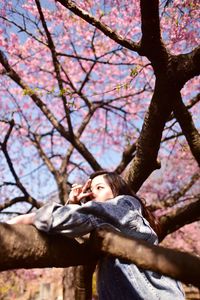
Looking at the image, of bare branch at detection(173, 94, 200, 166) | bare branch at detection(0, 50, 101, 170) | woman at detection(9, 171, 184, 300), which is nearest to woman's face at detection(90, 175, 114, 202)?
woman at detection(9, 171, 184, 300)

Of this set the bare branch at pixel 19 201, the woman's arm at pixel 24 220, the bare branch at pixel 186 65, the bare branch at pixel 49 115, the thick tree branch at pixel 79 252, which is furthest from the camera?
the bare branch at pixel 19 201

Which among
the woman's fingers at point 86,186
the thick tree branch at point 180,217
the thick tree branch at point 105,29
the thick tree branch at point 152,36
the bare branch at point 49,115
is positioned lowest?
the woman's fingers at point 86,186

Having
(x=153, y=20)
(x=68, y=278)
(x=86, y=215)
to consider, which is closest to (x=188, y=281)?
(x=86, y=215)

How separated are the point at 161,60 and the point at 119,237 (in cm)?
214

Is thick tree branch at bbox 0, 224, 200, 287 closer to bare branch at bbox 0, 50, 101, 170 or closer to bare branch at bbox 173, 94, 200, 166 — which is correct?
bare branch at bbox 173, 94, 200, 166

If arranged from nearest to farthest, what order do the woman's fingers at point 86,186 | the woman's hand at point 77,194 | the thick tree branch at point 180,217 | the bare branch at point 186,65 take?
the woman's hand at point 77,194, the woman's fingers at point 86,186, the bare branch at point 186,65, the thick tree branch at point 180,217

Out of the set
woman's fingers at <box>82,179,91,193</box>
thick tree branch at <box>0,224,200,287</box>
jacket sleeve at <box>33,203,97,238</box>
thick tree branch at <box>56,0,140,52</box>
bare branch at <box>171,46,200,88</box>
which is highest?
thick tree branch at <box>56,0,140,52</box>

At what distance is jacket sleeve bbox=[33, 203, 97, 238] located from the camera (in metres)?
1.39

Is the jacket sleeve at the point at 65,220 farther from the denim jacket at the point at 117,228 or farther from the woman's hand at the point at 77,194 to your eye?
the woman's hand at the point at 77,194

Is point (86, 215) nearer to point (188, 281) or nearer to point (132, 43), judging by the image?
point (188, 281)

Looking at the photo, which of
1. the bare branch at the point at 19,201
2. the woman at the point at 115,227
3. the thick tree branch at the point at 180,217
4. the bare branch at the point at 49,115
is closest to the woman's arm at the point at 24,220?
the woman at the point at 115,227

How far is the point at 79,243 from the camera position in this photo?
1510mm

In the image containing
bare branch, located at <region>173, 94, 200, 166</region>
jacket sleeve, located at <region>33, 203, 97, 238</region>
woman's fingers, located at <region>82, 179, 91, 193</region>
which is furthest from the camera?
bare branch, located at <region>173, 94, 200, 166</region>

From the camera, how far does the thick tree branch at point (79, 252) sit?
3.32 feet
